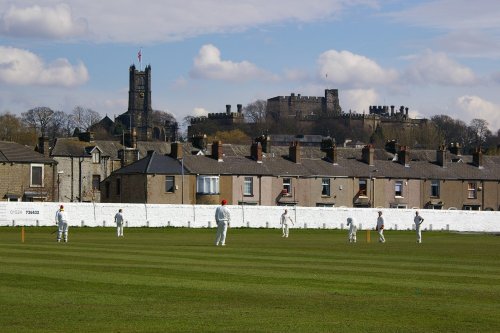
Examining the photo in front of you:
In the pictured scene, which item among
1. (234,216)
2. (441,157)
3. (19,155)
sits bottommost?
(234,216)

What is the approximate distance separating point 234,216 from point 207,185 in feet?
59.6

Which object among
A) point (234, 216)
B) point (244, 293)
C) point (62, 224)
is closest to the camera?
point (244, 293)

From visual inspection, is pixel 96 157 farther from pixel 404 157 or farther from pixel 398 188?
pixel 398 188

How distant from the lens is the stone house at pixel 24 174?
93.7 meters

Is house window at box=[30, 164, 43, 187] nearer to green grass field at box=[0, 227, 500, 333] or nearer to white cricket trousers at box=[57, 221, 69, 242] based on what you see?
white cricket trousers at box=[57, 221, 69, 242]

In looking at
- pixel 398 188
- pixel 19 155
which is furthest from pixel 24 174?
pixel 398 188

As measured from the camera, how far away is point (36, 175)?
96062mm

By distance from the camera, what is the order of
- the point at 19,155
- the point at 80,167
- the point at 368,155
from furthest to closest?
the point at 80,167 < the point at 368,155 < the point at 19,155

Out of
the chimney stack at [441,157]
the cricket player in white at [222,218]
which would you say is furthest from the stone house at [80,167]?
the cricket player in white at [222,218]

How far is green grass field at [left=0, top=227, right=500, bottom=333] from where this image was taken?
17625mm

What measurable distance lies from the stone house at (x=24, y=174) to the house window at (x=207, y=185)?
12444mm

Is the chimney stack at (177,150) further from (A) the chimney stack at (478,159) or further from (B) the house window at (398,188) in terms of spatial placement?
(A) the chimney stack at (478,159)

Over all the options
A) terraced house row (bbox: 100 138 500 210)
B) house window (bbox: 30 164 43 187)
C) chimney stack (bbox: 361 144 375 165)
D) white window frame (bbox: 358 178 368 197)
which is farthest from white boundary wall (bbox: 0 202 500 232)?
house window (bbox: 30 164 43 187)

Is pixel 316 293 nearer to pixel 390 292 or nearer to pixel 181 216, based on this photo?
pixel 390 292
